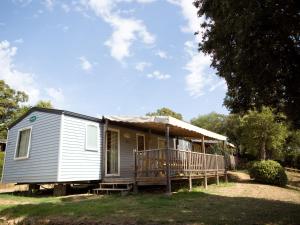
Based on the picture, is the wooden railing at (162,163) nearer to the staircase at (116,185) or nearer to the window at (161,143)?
the staircase at (116,185)

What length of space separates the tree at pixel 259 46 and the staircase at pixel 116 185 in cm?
A: 607

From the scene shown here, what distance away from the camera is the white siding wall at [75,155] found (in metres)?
12.8

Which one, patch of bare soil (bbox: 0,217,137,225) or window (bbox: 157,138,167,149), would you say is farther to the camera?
window (bbox: 157,138,167,149)

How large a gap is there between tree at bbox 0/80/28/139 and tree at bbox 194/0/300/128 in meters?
34.0

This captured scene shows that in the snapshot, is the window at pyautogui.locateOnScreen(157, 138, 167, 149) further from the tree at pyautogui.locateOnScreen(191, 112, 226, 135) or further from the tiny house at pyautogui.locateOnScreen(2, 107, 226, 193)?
the tree at pyautogui.locateOnScreen(191, 112, 226, 135)

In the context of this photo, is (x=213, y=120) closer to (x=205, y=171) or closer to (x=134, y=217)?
(x=205, y=171)

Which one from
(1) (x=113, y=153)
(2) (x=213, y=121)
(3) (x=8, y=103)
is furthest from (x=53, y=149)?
(2) (x=213, y=121)

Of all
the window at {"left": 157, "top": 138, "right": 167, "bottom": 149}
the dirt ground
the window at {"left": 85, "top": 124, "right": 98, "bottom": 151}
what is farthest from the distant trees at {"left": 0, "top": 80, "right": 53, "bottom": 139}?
the dirt ground

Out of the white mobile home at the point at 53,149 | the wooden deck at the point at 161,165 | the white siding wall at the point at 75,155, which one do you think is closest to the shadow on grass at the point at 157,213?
the wooden deck at the point at 161,165

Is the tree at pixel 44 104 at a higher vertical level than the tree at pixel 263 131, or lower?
higher

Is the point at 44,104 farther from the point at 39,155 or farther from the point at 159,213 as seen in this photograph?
the point at 159,213

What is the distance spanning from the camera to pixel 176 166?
42.1 feet

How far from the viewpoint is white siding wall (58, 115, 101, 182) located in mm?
12781

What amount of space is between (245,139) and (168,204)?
1979 centimetres
